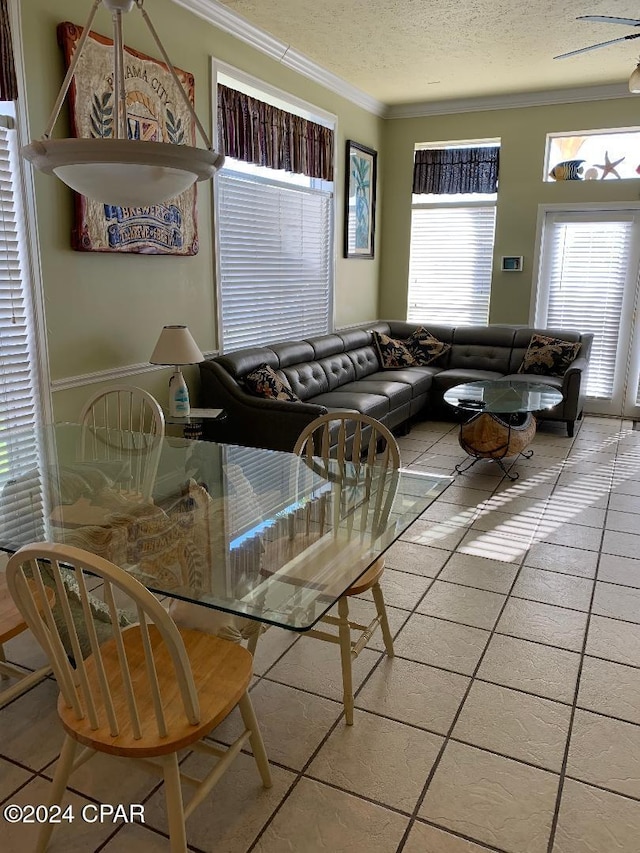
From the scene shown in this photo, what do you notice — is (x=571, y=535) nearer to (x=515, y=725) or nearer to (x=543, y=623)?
(x=543, y=623)

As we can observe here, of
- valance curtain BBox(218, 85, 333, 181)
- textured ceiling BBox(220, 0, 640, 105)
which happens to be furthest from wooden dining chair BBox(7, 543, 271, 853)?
textured ceiling BBox(220, 0, 640, 105)

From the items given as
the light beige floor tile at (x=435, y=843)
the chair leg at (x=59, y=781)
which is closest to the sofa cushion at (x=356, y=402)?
the light beige floor tile at (x=435, y=843)

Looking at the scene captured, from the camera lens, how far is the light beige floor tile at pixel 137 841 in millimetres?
1796

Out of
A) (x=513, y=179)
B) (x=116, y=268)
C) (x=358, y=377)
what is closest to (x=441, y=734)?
(x=116, y=268)

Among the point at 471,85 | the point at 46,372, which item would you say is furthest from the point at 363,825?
the point at 471,85

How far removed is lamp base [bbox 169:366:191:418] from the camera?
410cm

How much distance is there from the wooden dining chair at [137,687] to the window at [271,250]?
337 centimetres

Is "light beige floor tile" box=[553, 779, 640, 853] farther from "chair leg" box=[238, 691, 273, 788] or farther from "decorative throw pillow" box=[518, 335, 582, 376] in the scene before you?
"decorative throw pillow" box=[518, 335, 582, 376]

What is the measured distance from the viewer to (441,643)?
107 inches

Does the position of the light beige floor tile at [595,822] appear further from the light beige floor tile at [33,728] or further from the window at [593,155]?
the window at [593,155]

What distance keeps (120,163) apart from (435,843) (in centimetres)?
192

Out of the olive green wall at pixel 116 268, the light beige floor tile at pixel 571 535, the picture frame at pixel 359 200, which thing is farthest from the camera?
the picture frame at pixel 359 200

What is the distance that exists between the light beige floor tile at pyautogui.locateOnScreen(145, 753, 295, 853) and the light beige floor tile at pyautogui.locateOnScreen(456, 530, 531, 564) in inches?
72.4

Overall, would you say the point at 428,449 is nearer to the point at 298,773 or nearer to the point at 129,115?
the point at 129,115
